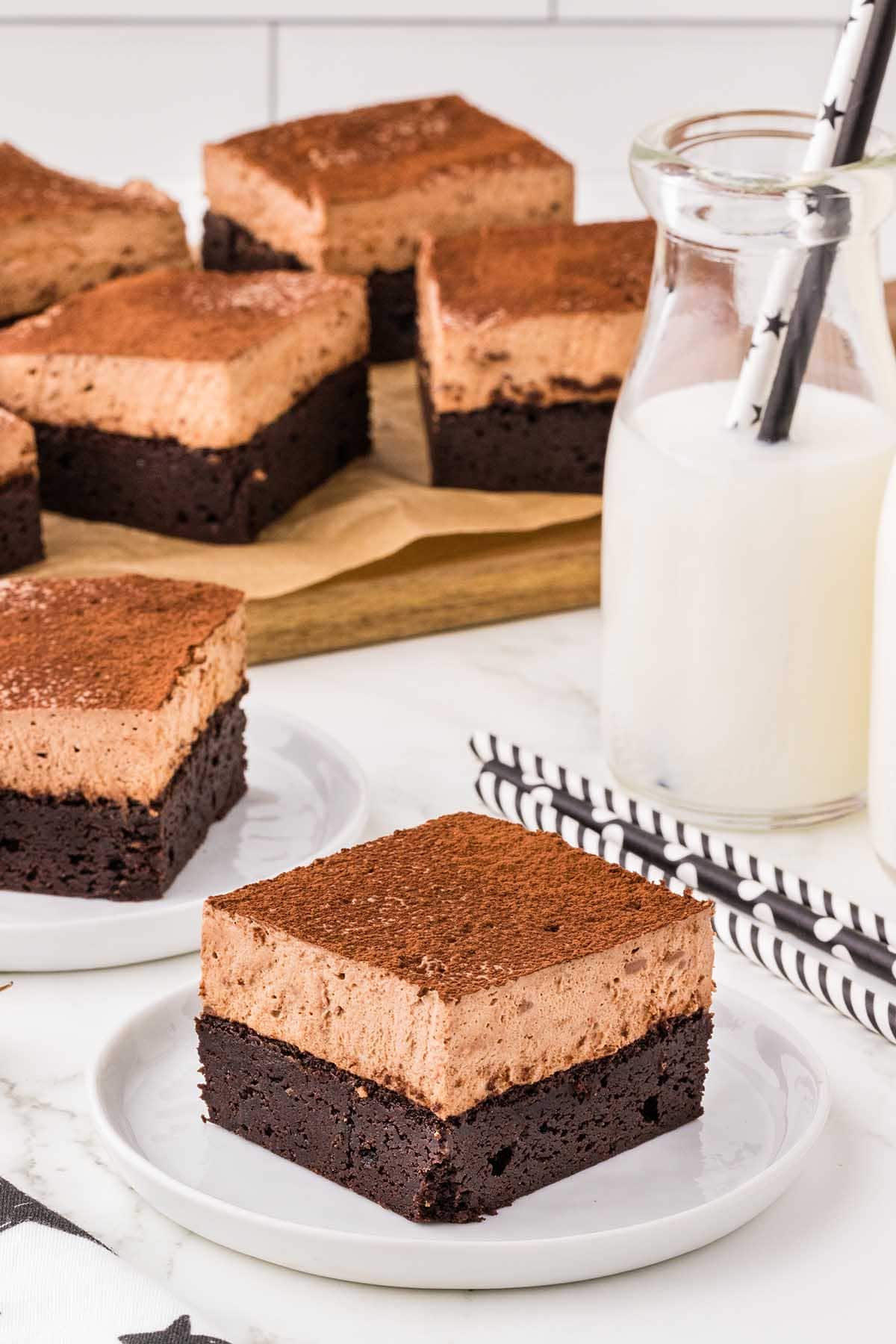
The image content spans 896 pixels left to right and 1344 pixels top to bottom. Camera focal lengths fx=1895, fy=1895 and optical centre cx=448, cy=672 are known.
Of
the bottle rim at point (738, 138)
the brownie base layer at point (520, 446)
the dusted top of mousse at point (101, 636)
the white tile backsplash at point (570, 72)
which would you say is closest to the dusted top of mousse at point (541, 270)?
the brownie base layer at point (520, 446)

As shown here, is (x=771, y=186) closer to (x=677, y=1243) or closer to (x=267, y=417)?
(x=677, y=1243)

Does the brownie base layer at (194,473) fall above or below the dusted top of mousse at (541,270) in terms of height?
below

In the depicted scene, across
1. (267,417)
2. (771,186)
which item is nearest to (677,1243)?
(771,186)

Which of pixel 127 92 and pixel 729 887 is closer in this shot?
pixel 729 887

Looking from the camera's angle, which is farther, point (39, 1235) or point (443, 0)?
point (443, 0)

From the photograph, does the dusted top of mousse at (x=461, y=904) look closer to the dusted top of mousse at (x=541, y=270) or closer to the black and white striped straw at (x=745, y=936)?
the black and white striped straw at (x=745, y=936)

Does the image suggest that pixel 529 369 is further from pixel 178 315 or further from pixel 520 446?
pixel 178 315

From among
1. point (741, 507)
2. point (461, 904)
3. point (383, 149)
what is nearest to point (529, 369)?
point (383, 149)
